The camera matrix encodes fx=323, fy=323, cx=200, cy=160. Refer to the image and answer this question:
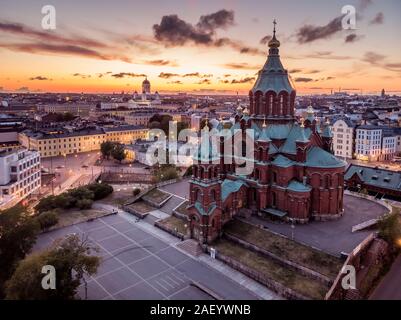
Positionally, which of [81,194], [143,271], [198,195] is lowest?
[143,271]

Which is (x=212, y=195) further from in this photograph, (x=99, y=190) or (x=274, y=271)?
(x=99, y=190)

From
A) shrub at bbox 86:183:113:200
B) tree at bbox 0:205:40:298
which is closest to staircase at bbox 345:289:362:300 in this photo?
tree at bbox 0:205:40:298

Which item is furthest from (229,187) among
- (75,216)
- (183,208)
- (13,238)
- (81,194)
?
(81,194)

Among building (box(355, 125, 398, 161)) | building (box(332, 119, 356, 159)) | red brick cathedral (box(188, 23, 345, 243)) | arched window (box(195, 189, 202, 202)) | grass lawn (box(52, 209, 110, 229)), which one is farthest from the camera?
building (box(332, 119, 356, 159))

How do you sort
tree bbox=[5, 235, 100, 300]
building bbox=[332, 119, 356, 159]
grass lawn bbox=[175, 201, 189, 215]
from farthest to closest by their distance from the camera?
building bbox=[332, 119, 356, 159] < grass lawn bbox=[175, 201, 189, 215] < tree bbox=[5, 235, 100, 300]

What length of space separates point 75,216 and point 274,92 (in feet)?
131

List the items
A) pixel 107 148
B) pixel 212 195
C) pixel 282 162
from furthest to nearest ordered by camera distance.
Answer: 1. pixel 107 148
2. pixel 282 162
3. pixel 212 195

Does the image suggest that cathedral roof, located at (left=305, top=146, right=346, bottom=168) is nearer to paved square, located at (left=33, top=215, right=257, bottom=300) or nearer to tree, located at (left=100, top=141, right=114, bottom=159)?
paved square, located at (left=33, top=215, right=257, bottom=300)

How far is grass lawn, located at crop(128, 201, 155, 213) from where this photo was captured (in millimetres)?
57812

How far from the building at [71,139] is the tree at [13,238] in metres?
75.1

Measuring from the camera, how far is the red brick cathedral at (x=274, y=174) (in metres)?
44.7

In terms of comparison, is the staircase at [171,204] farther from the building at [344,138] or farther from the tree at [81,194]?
the building at [344,138]

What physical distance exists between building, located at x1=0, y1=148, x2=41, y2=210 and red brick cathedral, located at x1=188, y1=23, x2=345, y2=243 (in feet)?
123

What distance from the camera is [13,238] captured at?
3691cm
